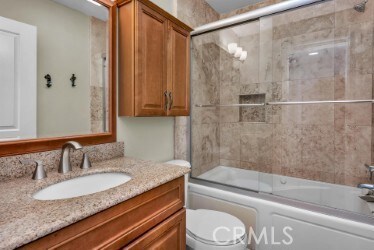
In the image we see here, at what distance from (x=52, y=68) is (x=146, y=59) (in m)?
0.52

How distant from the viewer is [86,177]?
41.8 inches

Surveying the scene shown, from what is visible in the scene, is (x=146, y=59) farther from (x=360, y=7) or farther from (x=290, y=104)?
(x=360, y=7)

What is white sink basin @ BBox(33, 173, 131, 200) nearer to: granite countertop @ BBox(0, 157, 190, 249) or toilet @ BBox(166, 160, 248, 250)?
granite countertop @ BBox(0, 157, 190, 249)

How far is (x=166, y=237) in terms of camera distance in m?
0.96

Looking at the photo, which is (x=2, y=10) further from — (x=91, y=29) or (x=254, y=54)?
(x=254, y=54)

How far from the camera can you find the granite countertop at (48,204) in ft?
1.70

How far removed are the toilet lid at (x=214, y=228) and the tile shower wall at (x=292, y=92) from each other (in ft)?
2.34

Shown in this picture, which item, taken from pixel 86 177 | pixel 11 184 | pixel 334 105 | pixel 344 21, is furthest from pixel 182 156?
pixel 344 21

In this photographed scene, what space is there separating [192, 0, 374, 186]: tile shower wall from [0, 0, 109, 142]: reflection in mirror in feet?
3.55

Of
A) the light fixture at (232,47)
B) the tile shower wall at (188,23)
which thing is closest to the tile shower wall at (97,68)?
the tile shower wall at (188,23)

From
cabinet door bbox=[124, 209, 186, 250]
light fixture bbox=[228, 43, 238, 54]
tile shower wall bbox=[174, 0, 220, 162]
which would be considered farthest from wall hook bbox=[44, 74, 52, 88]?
light fixture bbox=[228, 43, 238, 54]

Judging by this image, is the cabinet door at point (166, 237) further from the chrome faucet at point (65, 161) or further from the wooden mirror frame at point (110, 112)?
the wooden mirror frame at point (110, 112)

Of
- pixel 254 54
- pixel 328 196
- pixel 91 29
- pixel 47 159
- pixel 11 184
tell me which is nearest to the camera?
pixel 11 184

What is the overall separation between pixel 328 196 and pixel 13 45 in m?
2.55
